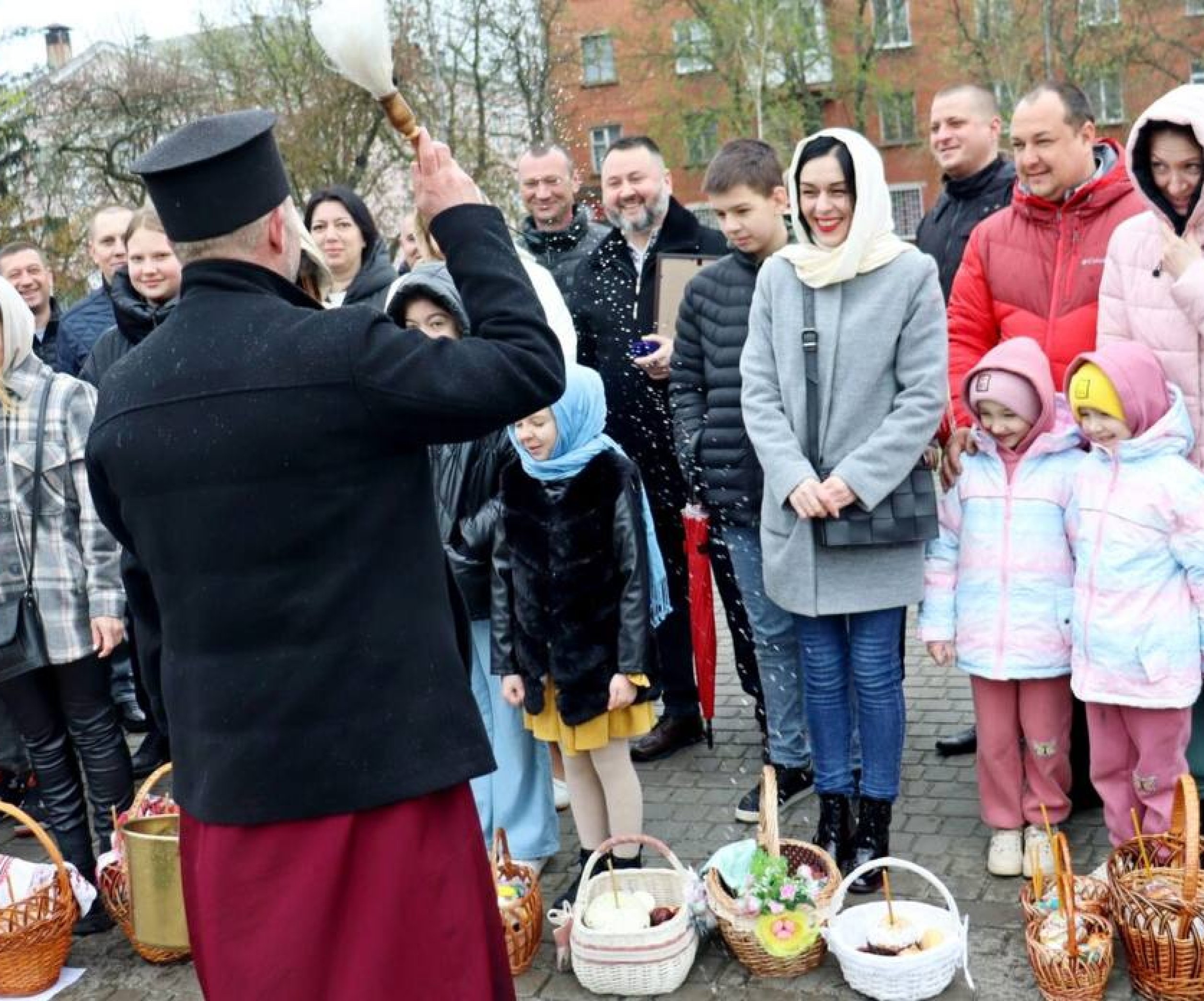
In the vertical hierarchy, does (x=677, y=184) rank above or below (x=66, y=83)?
below

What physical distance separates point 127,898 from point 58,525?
→ 52.1 inches

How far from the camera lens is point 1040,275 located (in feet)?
15.7

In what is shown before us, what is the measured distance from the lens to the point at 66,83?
30.1 metres

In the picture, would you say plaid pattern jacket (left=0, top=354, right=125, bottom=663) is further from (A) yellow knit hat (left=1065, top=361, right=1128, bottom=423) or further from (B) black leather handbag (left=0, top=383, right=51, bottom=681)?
(A) yellow knit hat (left=1065, top=361, right=1128, bottom=423)

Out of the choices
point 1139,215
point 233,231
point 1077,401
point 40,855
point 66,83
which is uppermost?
point 66,83

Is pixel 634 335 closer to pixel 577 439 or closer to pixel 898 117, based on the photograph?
pixel 577 439

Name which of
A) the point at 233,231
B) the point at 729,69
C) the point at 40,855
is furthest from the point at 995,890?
the point at 729,69

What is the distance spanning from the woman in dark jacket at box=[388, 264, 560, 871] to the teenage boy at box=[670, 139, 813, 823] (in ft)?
2.65

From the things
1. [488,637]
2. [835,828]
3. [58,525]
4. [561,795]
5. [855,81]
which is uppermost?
[855,81]

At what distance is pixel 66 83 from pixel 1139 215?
30217 millimetres

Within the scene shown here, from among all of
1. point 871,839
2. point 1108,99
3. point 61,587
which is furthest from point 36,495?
point 1108,99

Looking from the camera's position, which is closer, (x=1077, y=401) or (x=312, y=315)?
(x=312, y=315)

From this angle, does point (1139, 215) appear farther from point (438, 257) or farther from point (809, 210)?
point (438, 257)

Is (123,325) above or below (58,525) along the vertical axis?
above
